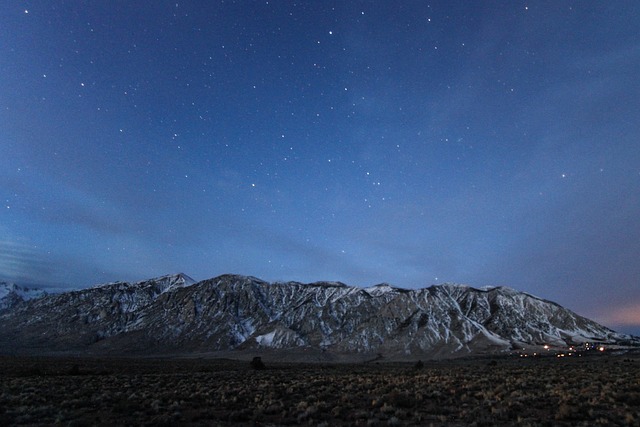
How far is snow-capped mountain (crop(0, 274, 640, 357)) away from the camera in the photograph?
148375mm

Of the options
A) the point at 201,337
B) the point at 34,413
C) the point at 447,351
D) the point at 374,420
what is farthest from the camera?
the point at 201,337

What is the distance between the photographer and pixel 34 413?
636 inches

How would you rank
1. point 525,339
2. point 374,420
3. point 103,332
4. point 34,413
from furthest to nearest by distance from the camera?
point 103,332 < point 525,339 < point 34,413 < point 374,420

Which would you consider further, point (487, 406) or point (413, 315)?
point (413, 315)

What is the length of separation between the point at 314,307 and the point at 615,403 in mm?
174086

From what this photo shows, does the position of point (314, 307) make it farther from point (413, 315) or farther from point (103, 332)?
point (103, 332)

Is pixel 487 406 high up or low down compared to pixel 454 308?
down

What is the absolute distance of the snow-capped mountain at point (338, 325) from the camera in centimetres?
14838

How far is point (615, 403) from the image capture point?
17.5 meters

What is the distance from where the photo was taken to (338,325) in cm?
17175

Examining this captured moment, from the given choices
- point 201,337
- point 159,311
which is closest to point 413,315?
point 201,337

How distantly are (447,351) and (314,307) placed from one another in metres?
71.6

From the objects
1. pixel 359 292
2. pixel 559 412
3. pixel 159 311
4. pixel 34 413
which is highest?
pixel 359 292

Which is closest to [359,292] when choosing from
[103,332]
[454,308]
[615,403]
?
[454,308]
